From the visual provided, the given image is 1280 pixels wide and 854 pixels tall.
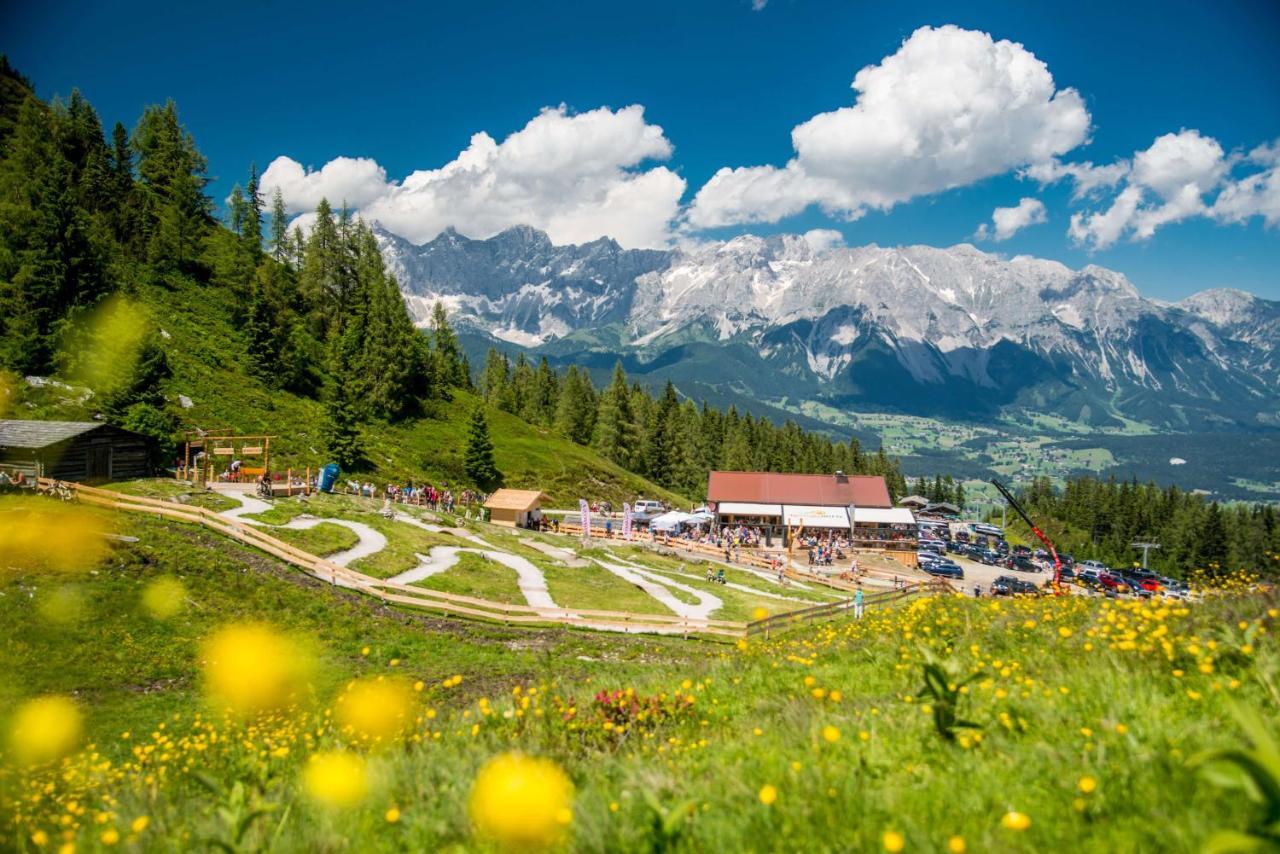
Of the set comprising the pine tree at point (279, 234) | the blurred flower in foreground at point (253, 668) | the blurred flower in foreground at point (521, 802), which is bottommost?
the blurred flower in foreground at point (253, 668)

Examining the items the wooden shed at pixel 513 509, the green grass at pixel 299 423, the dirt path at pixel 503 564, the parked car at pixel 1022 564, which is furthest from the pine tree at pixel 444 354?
the parked car at pixel 1022 564

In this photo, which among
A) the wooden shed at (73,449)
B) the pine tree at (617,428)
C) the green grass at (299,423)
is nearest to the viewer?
the wooden shed at (73,449)

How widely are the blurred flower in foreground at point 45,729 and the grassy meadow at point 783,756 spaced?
0.31 feet

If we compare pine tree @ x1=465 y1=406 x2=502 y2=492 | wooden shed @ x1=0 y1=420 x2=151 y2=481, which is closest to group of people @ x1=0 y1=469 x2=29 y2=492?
wooden shed @ x1=0 y1=420 x2=151 y2=481

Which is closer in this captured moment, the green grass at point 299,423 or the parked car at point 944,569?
the green grass at point 299,423

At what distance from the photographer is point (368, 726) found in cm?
847

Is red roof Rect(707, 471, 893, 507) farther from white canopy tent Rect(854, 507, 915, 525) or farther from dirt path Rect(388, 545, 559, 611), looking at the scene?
dirt path Rect(388, 545, 559, 611)

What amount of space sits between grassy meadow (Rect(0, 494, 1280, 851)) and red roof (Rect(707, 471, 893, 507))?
2534 inches

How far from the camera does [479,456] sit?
71.8m

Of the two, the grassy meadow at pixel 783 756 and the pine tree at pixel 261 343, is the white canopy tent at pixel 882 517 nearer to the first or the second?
the grassy meadow at pixel 783 756

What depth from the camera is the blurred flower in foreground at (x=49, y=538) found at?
789 inches

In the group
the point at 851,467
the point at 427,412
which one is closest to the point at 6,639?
the point at 427,412

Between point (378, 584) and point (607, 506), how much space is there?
4899 cm

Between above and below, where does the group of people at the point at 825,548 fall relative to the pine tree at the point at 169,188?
below
